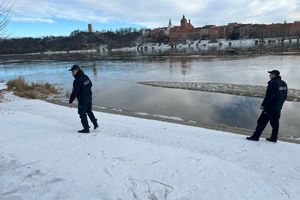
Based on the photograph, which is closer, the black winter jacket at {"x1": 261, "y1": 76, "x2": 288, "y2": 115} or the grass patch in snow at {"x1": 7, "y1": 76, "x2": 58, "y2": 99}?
the black winter jacket at {"x1": 261, "y1": 76, "x2": 288, "y2": 115}

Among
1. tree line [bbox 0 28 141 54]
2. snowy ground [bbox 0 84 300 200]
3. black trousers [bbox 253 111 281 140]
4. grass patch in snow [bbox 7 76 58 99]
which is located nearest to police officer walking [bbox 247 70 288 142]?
black trousers [bbox 253 111 281 140]

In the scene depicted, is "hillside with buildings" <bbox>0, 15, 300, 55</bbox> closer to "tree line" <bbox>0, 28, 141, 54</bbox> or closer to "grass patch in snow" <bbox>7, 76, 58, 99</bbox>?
"tree line" <bbox>0, 28, 141, 54</bbox>

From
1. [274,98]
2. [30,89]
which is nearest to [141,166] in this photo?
[274,98]

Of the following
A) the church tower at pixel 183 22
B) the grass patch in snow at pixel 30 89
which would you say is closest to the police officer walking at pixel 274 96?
the grass patch in snow at pixel 30 89

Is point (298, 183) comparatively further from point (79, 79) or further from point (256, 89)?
point (256, 89)

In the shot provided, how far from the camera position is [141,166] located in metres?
5.83

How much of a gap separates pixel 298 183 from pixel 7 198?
4776 mm

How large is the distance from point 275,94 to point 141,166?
3972mm

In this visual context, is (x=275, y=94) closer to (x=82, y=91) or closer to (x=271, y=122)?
(x=271, y=122)

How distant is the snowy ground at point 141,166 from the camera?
4.89 m

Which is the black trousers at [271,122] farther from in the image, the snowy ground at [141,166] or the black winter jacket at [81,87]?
the black winter jacket at [81,87]

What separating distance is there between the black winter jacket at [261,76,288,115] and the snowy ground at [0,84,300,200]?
95 centimetres

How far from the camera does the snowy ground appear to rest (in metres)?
4.89

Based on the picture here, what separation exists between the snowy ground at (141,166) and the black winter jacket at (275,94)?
0.95m
